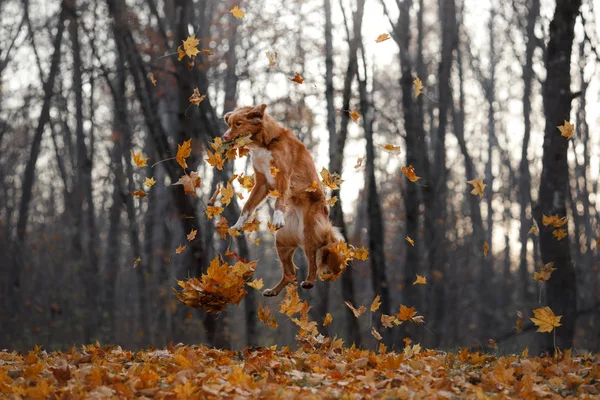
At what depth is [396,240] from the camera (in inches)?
1494

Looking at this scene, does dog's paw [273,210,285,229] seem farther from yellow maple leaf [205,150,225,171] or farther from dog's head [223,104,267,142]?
dog's head [223,104,267,142]

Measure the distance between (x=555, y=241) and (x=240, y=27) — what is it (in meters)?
15.3

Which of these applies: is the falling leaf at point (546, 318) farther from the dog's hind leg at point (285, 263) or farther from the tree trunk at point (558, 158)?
the tree trunk at point (558, 158)

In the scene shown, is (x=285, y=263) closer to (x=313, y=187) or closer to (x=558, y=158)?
(x=313, y=187)

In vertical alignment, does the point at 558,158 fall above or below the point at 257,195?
above

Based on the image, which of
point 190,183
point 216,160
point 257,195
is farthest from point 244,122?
point 190,183

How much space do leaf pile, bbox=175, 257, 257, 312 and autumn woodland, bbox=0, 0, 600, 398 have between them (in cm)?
2

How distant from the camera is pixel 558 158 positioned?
10.5 meters

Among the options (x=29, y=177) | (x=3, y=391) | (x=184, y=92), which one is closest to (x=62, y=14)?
(x=29, y=177)

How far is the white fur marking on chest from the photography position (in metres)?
7.00

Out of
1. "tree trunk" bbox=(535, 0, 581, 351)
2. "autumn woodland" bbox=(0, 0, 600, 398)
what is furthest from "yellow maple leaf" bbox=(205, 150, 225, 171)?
"tree trunk" bbox=(535, 0, 581, 351)

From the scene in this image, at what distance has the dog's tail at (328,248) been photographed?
7.25m

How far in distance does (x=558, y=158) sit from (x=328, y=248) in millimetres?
4692

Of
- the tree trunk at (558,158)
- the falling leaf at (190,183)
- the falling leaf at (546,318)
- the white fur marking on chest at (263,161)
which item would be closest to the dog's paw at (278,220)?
the white fur marking on chest at (263,161)
